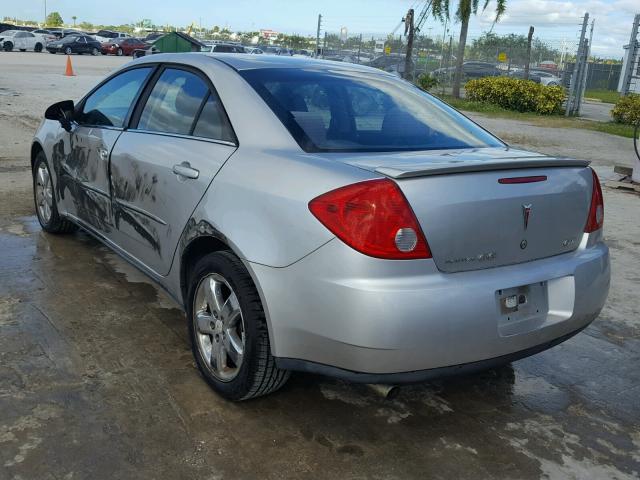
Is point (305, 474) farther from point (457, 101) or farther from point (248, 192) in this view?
point (457, 101)

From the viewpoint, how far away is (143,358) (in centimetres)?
351

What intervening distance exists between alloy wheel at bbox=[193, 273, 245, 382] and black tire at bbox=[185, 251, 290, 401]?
5 cm

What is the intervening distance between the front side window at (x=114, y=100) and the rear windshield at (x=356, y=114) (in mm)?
1129

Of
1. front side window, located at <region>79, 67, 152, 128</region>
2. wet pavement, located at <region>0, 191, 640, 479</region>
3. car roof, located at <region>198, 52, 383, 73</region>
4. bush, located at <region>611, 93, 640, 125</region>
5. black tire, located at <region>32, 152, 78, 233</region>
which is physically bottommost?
wet pavement, located at <region>0, 191, 640, 479</region>

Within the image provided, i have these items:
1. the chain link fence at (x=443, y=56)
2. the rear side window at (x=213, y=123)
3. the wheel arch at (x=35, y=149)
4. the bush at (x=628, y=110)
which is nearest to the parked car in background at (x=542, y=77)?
the chain link fence at (x=443, y=56)

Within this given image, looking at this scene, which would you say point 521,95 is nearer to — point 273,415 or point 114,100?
point 114,100

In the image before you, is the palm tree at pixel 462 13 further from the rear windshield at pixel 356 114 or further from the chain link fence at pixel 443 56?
Result: the rear windshield at pixel 356 114

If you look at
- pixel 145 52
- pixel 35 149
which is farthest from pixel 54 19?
pixel 35 149

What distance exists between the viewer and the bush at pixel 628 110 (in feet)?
63.2

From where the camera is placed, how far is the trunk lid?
2547mm

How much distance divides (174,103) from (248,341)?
5.28ft

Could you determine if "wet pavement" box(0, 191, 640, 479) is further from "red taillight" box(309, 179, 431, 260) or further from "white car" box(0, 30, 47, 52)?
"white car" box(0, 30, 47, 52)

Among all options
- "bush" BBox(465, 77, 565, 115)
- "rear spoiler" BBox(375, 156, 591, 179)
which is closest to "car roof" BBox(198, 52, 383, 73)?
"rear spoiler" BBox(375, 156, 591, 179)

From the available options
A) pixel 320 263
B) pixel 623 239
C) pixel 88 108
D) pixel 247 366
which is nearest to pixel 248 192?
→ pixel 320 263
